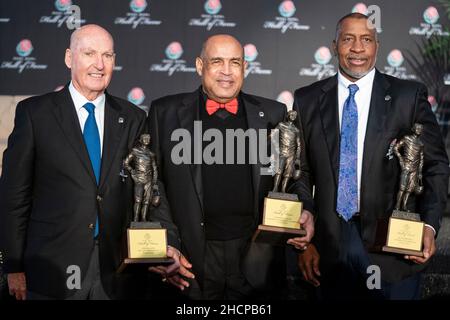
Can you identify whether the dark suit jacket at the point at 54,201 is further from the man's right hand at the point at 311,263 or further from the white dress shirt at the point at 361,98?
the white dress shirt at the point at 361,98

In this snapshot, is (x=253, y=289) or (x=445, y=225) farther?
(x=445, y=225)

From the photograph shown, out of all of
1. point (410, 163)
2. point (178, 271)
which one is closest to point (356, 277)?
point (410, 163)

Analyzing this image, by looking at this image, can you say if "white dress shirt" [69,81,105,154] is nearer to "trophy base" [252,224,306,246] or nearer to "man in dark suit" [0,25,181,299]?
"man in dark suit" [0,25,181,299]

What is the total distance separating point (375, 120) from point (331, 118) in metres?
0.23

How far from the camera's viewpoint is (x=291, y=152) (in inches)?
126

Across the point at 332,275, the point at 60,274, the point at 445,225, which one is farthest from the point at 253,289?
the point at 445,225

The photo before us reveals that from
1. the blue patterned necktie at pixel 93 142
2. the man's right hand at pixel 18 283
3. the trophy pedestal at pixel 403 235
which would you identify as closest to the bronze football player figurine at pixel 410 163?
the trophy pedestal at pixel 403 235

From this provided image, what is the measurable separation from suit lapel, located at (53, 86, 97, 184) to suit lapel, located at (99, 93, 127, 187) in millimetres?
66

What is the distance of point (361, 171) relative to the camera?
3289 millimetres

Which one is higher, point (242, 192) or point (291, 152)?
point (291, 152)

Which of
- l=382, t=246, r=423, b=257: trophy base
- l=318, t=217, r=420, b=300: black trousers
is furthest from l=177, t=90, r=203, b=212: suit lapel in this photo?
l=382, t=246, r=423, b=257: trophy base

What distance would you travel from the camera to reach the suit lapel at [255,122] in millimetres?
3256

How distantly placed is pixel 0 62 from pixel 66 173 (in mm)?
4600
